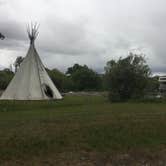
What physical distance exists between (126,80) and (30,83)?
36.0 ft

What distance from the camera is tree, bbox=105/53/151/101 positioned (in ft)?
144

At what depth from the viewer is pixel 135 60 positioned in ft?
149

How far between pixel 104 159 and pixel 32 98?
33.7m

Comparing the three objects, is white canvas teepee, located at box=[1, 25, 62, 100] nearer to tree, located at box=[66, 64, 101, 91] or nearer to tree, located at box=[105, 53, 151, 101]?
tree, located at box=[105, 53, 151, 101]

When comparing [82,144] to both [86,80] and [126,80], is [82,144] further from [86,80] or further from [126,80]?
[86,80]

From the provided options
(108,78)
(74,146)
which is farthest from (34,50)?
(74,146)

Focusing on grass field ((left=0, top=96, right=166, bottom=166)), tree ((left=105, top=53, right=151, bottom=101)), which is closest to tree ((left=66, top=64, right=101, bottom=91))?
tree ((left=105, top=53, right=151, bottom=101))

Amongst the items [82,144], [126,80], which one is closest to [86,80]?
[126,80]

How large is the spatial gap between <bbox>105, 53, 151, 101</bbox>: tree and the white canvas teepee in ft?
23.6

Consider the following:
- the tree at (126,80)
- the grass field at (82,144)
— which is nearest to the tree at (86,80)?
the tree at (126,80)

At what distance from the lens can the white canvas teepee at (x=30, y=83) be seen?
4331 centimetres

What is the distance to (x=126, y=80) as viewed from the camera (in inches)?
1729

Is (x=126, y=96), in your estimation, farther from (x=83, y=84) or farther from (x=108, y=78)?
(x=83, y=84)

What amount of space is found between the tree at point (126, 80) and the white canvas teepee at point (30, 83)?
7185 mm
